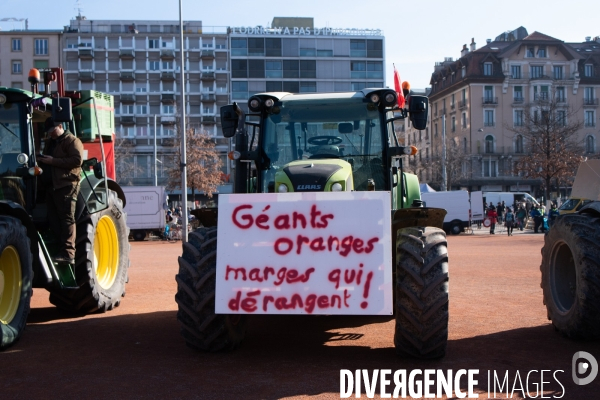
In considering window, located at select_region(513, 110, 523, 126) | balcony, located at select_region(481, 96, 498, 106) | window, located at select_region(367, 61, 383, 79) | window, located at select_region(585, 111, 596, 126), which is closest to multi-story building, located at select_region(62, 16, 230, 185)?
window, located at select_region(367, 61, 383, 79)

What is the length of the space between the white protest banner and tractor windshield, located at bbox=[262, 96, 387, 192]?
170 cm

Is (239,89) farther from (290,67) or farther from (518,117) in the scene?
(518,117)

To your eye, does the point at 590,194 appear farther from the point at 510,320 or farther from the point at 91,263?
→ the point at 91,263

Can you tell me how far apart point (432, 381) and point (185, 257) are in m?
2.54

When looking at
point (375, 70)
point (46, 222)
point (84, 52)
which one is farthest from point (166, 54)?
point (46, 222)

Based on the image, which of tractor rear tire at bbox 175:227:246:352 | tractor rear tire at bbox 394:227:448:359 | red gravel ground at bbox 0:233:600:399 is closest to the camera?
red gravel ground at bbox 0:233:600:399

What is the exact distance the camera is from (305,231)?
666cm

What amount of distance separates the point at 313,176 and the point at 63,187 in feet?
11.2

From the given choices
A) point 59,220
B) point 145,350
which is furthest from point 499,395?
point 59,220

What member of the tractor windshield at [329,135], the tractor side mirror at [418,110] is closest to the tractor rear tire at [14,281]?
the tractor windshield at [329,135]

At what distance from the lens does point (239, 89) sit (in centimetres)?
9094

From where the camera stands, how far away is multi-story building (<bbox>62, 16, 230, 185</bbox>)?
90.2 meters

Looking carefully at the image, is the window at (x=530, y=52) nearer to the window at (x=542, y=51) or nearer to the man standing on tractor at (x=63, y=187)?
the window at (x=542, y=51)

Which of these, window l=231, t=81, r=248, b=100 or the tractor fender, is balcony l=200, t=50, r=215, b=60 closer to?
window l=231, t=81, r=248, b=100
